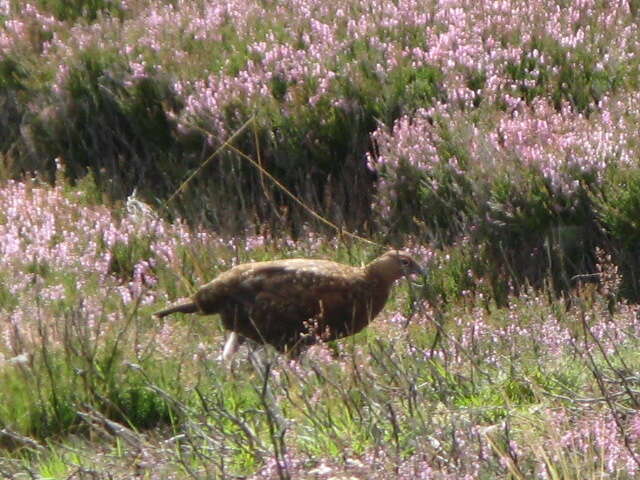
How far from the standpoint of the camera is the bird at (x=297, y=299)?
6598 millimetres

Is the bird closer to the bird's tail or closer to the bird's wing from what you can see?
the bird's wing

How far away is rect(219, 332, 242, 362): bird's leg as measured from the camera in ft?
21.2

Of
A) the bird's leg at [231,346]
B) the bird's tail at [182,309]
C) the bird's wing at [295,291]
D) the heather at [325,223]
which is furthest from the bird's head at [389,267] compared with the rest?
the bird's tail at [182,309]

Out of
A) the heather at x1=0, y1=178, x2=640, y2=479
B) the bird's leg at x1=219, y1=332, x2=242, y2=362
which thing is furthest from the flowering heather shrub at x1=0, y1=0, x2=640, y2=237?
the bird's leg at x1=219, y1=332, x2=242, y2=362

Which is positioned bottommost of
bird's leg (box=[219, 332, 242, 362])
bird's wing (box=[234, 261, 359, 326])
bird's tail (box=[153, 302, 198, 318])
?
bird's leg (box=[219, 332, 242, 362])

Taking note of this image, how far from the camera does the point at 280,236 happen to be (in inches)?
355

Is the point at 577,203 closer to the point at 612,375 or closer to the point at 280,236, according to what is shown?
the point at 280,236

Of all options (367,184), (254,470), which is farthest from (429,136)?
(254,470)

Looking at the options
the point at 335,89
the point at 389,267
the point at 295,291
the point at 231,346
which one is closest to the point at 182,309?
the point at 231,346

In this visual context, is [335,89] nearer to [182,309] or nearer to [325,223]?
[325,223]

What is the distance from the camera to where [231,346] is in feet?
22.2

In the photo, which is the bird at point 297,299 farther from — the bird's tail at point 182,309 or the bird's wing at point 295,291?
the bird's tail at point 182,309

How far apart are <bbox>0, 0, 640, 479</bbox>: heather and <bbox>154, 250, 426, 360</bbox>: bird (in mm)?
173

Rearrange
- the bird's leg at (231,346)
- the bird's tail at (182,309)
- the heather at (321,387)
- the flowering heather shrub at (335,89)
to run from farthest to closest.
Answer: the flowering heather shrub at (335,89), the bird's tail at (182,309), the bird's leg at (231,346), the heather at (321,387)
